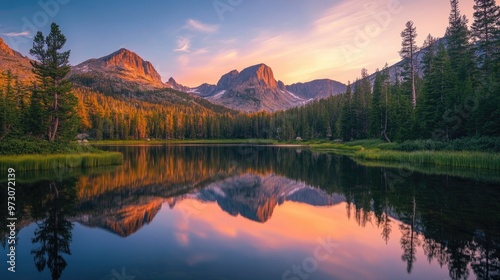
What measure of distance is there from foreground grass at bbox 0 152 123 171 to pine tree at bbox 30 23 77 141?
239 inches

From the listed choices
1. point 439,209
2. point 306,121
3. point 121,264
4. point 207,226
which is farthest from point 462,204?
point 306,121

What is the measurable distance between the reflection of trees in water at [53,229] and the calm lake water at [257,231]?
49 millimetres

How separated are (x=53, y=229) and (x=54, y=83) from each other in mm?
37176

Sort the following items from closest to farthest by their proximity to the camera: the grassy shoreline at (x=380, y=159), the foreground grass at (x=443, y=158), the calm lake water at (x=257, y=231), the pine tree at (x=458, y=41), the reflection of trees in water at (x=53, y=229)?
the calm lake water at (x=257, y=231)
the reflection of trees in water at (x=53, y=229)
the grassy shoreline at (x=380, y=159)
the foreground grass at (x=443, y=158)
the pine tree at (x=458, y=41)

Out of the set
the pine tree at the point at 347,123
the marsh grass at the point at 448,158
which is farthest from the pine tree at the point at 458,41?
the pine tree at the point at 347,123

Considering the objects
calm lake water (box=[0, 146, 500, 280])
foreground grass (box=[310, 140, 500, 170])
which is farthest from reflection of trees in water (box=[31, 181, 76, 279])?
foreground grass (box=[310, 140, 500, 170])

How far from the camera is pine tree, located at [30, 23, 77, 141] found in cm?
4288

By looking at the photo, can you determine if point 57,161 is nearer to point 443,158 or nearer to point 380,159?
point 380,159

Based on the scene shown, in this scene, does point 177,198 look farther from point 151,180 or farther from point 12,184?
point 12,184

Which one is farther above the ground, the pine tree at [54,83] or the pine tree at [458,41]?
the pine tree at [458,41]

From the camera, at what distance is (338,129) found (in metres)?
105

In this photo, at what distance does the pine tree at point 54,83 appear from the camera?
141 feet

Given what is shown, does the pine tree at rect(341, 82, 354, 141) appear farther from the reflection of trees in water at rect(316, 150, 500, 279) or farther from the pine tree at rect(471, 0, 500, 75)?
the reflection of trees in water at rect(316, 150, 500, 279)

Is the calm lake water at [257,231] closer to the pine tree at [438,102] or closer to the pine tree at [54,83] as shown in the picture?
the pine tree at [54,83]
